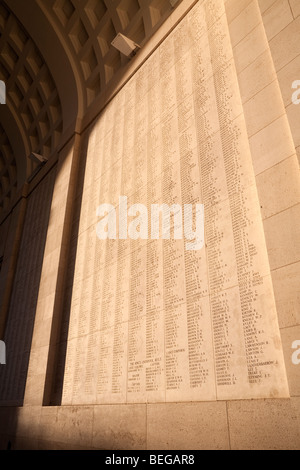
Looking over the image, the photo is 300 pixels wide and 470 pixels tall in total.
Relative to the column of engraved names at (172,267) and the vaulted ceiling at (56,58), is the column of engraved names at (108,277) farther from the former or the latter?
the vaulted ceiling at (56,58)

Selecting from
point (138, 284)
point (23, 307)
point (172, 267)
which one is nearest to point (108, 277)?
point (138, 284)

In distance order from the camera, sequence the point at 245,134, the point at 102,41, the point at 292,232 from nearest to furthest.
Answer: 1. the point at 292,232
2. the point at 245,134
3. the point at 102,41

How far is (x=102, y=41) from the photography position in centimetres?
989

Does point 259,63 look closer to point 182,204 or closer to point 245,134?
point 245,134

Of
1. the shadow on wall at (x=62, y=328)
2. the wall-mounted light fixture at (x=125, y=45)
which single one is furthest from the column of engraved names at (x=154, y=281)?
the shadow on wall at (x=62, y=328)

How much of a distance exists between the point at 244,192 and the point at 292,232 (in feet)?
3.43

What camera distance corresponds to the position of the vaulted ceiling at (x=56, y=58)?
9109 millimetres

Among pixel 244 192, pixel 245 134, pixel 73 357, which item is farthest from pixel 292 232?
pixel 73 357

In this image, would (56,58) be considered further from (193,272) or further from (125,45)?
(193,272)

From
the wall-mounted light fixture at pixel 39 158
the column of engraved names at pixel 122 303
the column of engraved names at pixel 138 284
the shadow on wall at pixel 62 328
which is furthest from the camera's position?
the wall-mounted light fixture at pixel 39 158

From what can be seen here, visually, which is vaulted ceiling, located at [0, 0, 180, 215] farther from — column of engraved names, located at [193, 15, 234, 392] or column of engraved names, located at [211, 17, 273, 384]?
column of engraved names, located at [211, 17, 273, 384]

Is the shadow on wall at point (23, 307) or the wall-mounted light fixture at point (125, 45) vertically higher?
the wall-mounted light fixture at point (125, 45)

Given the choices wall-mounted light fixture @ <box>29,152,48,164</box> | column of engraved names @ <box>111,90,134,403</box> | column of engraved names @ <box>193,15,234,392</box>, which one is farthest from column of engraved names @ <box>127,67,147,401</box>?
wall-mounted light fixture @ <box>29,152,48,164</box>

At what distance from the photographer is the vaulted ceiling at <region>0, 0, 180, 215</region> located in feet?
29.9
